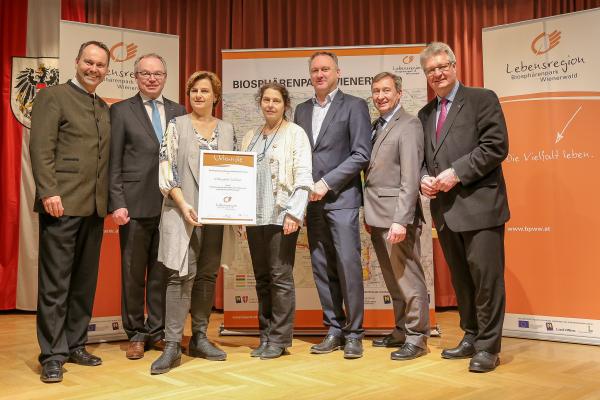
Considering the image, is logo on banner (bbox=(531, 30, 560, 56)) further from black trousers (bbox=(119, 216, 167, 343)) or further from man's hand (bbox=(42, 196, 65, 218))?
man's hand (bbox=(42, 196, 65, 218))

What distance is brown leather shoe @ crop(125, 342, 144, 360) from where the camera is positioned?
3.54m

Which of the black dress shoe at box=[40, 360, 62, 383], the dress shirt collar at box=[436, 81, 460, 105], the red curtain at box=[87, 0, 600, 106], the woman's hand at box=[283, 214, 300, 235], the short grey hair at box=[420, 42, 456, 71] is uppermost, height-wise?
the red curtain at box=[87, 0, 600, 106]

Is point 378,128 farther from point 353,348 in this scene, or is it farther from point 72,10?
point 72,10

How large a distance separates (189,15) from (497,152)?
399cm

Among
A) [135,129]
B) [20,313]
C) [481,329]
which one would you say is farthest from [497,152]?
[20,313]

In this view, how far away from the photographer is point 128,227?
368 cm

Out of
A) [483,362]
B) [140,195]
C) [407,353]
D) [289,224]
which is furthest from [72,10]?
[483,362]

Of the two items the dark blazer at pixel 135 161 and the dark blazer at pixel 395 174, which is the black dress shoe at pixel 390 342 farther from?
the dark blazer at pixel 135 161

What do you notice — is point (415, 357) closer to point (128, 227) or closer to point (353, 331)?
point (353, 331)

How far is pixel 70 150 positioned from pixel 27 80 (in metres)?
2.84

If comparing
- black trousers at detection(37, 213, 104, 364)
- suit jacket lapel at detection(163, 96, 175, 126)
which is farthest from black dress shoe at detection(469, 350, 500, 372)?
suit jacket lapel at detection(163, 96, 175, 126)

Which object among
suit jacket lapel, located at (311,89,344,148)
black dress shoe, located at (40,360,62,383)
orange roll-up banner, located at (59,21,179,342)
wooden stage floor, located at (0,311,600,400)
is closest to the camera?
wooden stage floor, located at (0,311,600,400)

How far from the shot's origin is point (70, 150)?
3266mm

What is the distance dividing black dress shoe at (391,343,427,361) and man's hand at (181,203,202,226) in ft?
4.59
